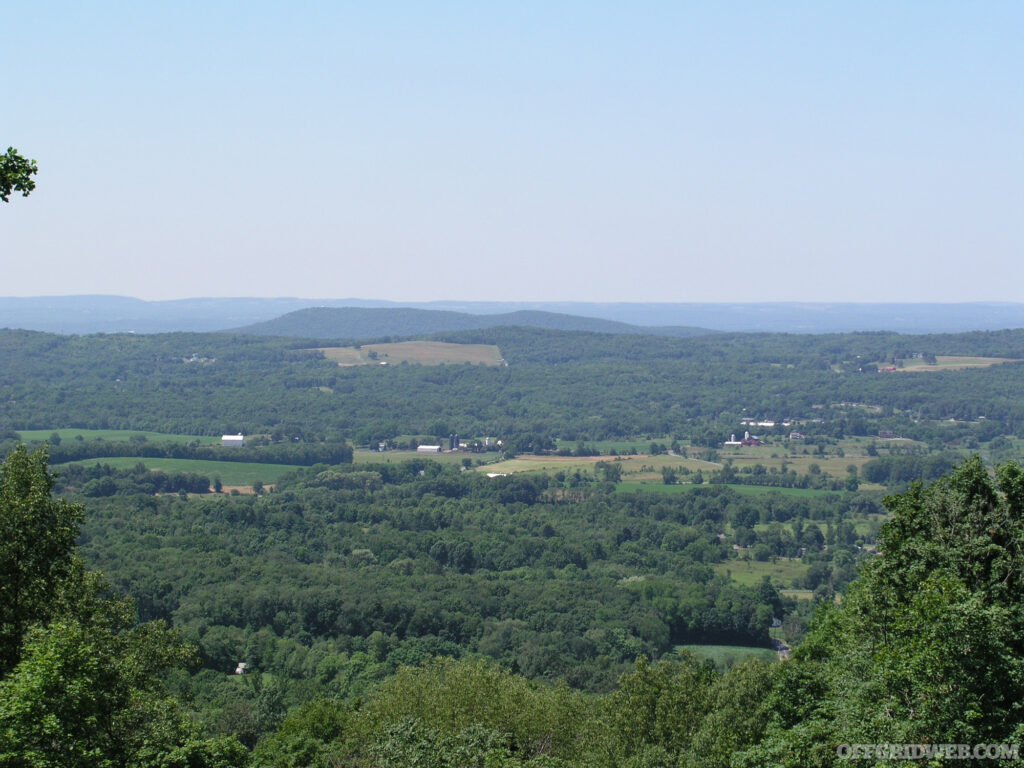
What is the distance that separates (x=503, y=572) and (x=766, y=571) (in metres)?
22.7

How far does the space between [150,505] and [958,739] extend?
277 ft

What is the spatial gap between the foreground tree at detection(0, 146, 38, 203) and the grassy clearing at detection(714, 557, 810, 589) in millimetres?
72766

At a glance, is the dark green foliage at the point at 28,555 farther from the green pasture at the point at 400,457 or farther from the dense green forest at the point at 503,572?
the green pasture at the point at 400,457

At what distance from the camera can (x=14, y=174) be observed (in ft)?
42.4

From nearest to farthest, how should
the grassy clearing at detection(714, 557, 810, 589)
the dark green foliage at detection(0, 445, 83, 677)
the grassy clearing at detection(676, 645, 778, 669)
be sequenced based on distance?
the dark green foliage at detection(0, 445, 83, 677) < the grassy clearing at detection(676, 645, 778, 669) < the grassy clearing at detection(714, 557, 810, 589)

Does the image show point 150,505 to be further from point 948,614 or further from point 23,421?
point 948,614

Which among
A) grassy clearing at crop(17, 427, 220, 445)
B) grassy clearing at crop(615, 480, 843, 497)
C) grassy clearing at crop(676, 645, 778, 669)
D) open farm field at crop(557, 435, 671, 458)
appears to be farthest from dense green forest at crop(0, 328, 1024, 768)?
grassy clearing at crop(17, 427, 220, 445)

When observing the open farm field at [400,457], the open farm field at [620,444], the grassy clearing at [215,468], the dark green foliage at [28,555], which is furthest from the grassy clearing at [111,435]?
the dark green foliage at [28,555]

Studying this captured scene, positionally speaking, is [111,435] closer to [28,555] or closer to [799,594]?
[799,594]

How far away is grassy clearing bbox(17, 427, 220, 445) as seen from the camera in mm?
136000

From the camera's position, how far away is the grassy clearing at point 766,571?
82.3 m

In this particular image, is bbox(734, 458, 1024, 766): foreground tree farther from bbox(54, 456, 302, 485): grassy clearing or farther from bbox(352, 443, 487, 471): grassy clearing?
bbox(352, 443, 487, 471): grassy clearing

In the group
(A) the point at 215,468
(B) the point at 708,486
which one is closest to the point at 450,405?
(A) the point at 215,468

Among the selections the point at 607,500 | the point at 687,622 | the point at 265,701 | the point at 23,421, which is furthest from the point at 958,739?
the point at 23,421
